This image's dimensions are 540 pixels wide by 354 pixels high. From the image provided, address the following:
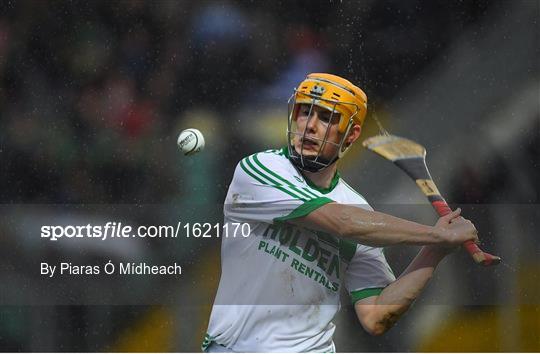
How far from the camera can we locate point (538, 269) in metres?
5.21

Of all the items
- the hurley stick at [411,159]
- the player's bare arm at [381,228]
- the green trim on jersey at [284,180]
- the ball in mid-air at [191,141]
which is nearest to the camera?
the player's bare arm at [381,228]

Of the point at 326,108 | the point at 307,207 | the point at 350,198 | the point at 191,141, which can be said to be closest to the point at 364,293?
the point at 350,198

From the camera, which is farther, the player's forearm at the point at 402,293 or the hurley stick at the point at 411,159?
the hurley stick at the point at 411,159

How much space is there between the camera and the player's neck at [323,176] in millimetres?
3924

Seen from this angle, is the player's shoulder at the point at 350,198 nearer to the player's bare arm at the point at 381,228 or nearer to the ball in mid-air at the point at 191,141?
the player's bare arm at the point at 381,228

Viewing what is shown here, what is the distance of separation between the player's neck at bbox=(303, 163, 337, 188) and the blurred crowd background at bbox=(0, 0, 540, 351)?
119cm

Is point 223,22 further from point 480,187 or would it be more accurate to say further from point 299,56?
point 480,187

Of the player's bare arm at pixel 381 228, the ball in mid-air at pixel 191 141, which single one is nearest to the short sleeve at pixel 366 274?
the player's bare arm at pixel 381 228

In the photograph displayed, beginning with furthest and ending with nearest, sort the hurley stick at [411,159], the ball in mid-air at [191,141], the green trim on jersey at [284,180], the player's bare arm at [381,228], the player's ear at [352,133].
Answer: the ball in mid-air at [191,141] < the hurley stick at [411,159] < the player's ear at [352,133] < the green trim on jersey at [284,180] < the player's bare arm at [381,228]

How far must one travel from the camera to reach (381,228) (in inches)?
144

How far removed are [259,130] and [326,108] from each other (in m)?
1.25

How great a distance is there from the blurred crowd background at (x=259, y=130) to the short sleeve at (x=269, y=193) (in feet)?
4.18

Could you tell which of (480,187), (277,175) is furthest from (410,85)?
(277,175)

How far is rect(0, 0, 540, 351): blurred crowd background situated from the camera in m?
5.18
